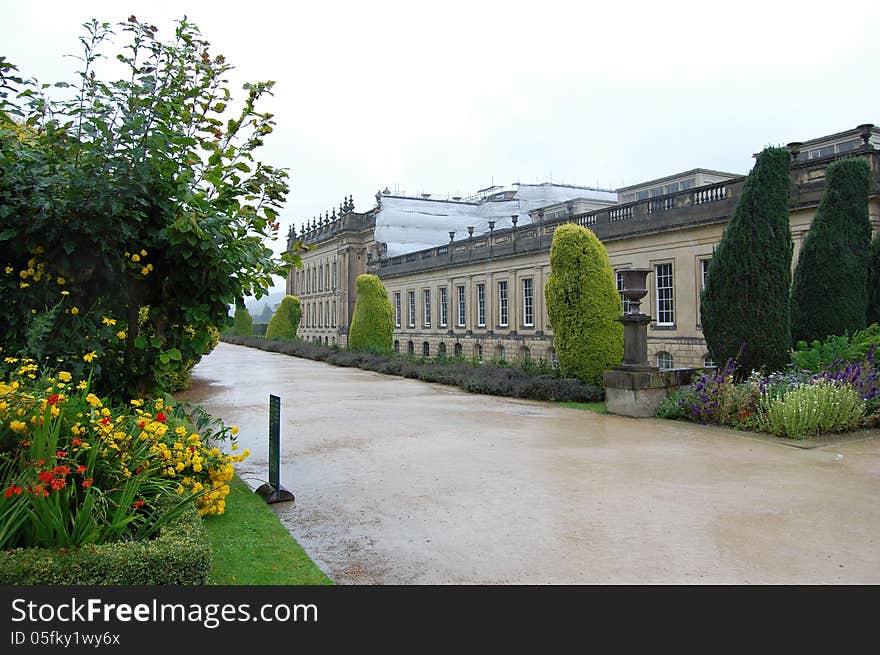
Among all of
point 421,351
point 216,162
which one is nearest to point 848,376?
point 216,162

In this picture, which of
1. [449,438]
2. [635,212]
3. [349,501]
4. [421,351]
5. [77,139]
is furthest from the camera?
[421,351]

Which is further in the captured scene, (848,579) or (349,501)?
(349,501)

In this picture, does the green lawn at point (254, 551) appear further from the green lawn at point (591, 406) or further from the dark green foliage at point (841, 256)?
the dark green foliage at point (841, 256)

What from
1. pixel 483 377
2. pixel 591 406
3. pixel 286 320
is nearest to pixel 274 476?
pixel 591 406

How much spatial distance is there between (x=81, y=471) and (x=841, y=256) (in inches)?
603


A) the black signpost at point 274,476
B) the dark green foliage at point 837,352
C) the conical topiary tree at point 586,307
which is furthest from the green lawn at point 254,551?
the conical topiary tree at point 586,307

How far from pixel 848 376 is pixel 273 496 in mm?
9778

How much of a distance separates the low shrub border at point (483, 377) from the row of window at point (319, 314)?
32.7 m

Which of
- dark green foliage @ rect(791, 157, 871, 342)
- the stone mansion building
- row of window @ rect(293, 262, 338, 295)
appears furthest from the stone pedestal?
row of window @ rect(293, 262, 338, 295)

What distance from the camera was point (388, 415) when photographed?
13.1 meters

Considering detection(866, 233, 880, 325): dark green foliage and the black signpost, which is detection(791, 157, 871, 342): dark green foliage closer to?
detection(866, 233, 880, 325): dark green foliage

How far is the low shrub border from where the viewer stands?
15845 mm

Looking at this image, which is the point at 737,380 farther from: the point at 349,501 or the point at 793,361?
the point at 349,501

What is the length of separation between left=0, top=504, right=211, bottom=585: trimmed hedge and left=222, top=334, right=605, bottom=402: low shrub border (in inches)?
500
